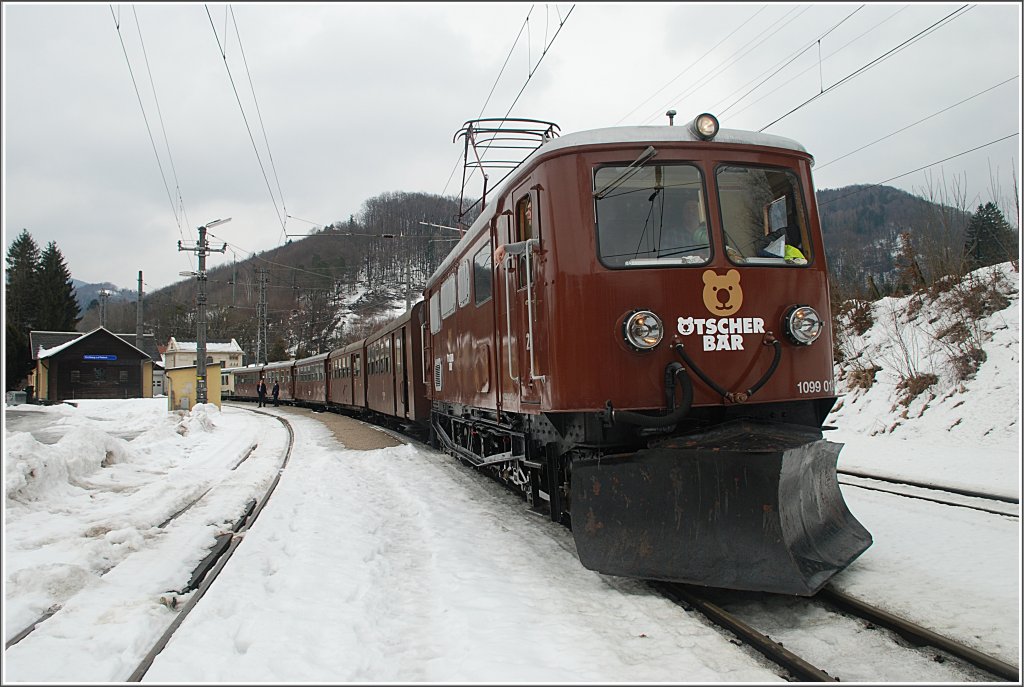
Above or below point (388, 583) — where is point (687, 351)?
above

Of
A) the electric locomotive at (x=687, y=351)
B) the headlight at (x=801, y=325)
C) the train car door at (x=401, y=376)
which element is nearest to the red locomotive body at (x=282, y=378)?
the train car door at (x=401, y=376)

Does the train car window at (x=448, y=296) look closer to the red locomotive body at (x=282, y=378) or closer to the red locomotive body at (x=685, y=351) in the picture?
the red locomotive body at (x=685, y=351)

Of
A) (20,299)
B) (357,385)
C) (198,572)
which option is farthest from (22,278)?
(198,572)

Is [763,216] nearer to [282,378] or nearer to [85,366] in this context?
[282,378]

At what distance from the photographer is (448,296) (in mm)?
9562

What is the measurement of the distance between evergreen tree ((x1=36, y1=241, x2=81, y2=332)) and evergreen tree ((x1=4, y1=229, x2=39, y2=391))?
21.9 inches

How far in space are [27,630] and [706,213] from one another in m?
5.13

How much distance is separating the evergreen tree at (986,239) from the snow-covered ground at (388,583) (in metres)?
6.19

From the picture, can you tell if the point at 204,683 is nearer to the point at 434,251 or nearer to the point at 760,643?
the point at 760,643

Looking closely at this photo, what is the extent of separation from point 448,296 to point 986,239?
1373 centimetres

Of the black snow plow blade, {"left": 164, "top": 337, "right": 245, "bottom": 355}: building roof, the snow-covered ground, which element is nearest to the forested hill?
the snow-covered ground

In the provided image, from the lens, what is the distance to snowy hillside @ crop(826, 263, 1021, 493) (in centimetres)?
1179

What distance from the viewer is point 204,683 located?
3346 mm

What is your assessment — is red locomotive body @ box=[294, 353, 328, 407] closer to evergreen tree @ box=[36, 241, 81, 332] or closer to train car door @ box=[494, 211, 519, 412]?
evergreen tree @ box=[36, 241, 81, 332]
